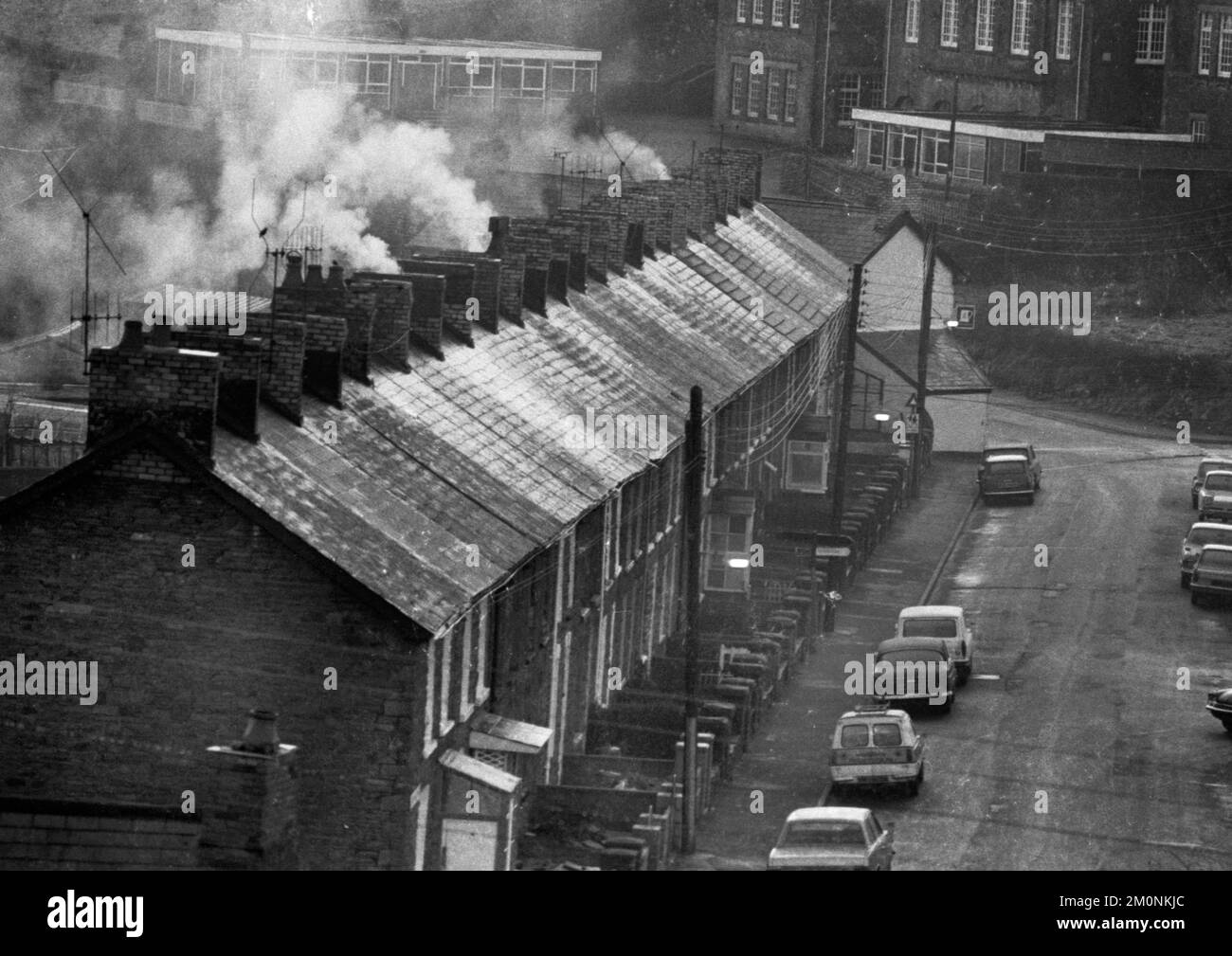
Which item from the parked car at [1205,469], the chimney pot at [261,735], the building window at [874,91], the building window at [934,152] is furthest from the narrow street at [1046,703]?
the building window at [874,91]

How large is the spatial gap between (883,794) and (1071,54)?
2382 inches

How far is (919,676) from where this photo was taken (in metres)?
41.5

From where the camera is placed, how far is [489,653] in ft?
101

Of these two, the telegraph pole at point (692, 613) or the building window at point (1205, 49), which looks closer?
the telegraph pole at point (692, 613)

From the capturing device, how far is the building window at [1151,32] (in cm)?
8956

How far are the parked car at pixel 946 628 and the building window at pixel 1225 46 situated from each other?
155 ft

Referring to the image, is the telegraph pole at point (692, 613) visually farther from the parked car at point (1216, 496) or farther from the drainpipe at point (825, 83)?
the drainpipe at point (825, 83)

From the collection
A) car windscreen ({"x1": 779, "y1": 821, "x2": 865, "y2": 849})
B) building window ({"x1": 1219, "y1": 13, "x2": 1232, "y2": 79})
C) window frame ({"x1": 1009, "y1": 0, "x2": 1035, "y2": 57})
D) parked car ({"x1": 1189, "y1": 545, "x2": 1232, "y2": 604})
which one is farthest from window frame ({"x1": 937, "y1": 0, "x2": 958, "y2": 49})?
car windscreen ({"x1": 779, "y1": 821, "x2": 865, "y2": 849})

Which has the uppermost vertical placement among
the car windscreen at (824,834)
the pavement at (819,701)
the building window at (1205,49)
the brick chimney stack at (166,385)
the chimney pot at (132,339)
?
the building window at (1205,49)

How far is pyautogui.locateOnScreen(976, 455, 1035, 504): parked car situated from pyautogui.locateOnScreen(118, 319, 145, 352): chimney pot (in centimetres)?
3803

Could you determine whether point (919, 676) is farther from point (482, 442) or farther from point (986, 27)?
point (986, 27)

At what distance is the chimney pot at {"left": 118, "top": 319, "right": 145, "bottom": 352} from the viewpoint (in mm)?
26109

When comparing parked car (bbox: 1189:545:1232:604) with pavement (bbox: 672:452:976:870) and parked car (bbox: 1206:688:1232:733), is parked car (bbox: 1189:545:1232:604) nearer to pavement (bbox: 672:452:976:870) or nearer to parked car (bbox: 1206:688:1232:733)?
pavement (bbox: 672:452:976:870)

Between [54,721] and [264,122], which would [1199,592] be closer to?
[54,721]
